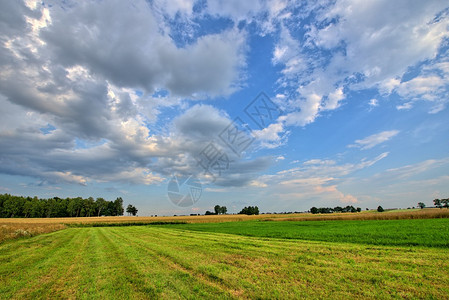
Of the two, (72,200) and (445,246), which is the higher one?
(72,200)

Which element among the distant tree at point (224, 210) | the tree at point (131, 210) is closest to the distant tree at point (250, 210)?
the distant tree at point (224, 210)

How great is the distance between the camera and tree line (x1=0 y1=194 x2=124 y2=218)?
117 meters

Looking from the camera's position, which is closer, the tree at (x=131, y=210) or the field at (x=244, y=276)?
the field at (x=244, y=276)

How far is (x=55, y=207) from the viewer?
132 m

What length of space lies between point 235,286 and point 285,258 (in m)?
4.93

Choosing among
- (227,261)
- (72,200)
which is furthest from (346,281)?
(72,200)

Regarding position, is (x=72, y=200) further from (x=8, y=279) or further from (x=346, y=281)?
(x=346, y=281)

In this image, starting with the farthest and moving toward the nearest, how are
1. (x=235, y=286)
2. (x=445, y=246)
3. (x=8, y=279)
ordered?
(x=445, y=246), (x=8, y=279), (x=235, y=286)

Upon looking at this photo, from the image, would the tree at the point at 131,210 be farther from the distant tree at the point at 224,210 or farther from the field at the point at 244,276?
the field at the point at 244,276

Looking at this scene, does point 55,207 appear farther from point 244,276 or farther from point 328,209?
point 328,209

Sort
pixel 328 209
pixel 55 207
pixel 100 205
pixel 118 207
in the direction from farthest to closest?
pixel 328 209 → pixel 118 207 → pixel 100 205 → pixel 55 207

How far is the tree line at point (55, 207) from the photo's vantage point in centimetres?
11727

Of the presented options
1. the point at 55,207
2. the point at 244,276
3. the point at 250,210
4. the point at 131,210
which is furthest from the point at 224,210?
the point at 244,276

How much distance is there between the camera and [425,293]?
587 centimetres
